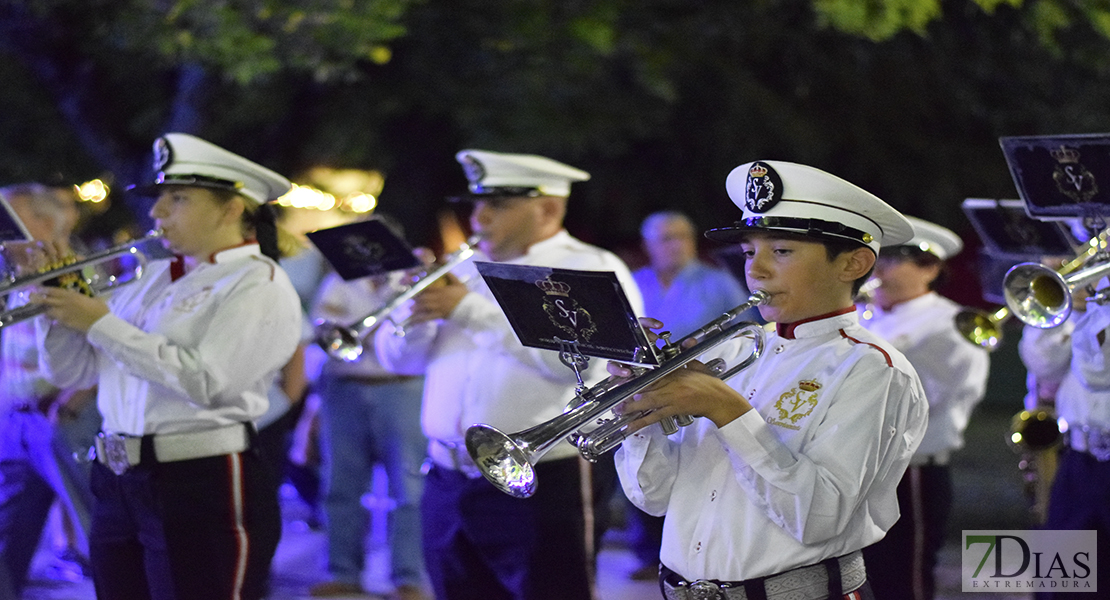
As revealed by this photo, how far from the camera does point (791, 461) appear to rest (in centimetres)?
266

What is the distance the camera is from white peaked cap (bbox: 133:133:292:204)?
411 centimetres

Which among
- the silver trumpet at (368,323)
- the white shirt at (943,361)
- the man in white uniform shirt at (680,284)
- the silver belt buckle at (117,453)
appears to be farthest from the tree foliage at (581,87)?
the silver belt buckle at (117,453)

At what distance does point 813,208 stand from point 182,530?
2.19m

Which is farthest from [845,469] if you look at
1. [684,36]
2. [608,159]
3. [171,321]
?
[608,159]

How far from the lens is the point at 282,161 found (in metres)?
9.58

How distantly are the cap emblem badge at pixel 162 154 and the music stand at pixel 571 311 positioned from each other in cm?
Result: 175

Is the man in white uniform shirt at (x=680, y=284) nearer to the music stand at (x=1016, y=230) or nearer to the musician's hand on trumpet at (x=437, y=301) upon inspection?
the music stand at (x=1016, y=230)

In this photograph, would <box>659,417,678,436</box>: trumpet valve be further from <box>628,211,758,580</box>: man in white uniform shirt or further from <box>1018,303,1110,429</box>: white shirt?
<box>628,211,758,580</box>: man in white uniform shirt

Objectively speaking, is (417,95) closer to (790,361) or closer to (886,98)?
(886,98)

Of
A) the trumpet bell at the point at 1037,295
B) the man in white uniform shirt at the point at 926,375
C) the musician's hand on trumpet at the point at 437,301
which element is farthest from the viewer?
the man in white uniform shirt at the point at 926,375

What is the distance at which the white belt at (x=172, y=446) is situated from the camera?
3.80 m

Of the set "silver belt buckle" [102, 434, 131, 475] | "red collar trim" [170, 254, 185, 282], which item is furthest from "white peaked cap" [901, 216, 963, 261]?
"silver belt buckle" [102, 434, 131, 475]

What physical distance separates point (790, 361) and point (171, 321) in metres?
2.09

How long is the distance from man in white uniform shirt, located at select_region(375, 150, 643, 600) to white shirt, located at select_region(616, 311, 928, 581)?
1.27 m
